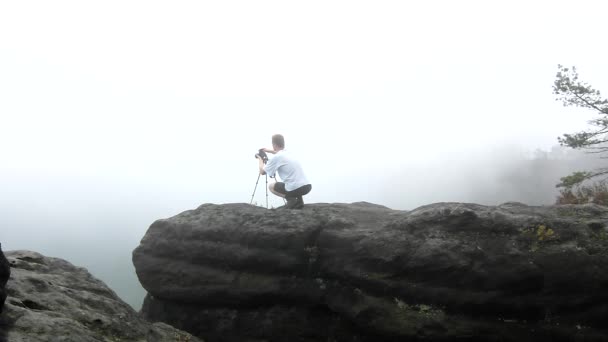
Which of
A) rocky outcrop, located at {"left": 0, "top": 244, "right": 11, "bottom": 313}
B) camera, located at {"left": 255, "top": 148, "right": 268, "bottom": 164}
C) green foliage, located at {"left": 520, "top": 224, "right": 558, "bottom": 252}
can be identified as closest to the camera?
rocky outcrop, located at {"left": 0, "top": 244, "right": 11, "bottom": 313}

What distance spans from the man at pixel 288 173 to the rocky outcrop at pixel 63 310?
21.9 feet

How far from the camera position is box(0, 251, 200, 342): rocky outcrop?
27.3 ft

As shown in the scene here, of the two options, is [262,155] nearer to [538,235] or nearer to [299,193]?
[299,193]

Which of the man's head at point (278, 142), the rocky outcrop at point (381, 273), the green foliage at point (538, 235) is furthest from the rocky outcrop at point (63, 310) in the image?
the green foliage at point (538, 235)

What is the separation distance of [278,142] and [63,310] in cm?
965

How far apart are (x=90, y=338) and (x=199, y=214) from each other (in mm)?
8979

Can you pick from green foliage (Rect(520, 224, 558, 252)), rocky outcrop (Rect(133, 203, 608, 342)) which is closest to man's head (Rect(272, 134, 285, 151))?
rocky outcrop (Rect(133, 203, 608, 342))

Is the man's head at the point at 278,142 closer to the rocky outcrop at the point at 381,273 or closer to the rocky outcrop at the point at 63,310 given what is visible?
the rocky outcrop at the point at 381,273

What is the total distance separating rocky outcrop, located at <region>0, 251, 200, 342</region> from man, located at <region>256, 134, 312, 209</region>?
6.67m

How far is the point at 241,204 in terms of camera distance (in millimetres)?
18109

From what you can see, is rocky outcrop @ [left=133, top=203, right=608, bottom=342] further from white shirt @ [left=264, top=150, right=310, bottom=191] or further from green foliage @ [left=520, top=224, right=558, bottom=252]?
white shirt @ [left=264, top=150, right=310, bottom=191]

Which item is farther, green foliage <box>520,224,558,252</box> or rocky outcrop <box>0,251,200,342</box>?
green foliage <box>520,224,558,252</box>

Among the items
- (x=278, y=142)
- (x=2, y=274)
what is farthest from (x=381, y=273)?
(x=2, y=274)

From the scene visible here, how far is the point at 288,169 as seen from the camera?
16.7m
